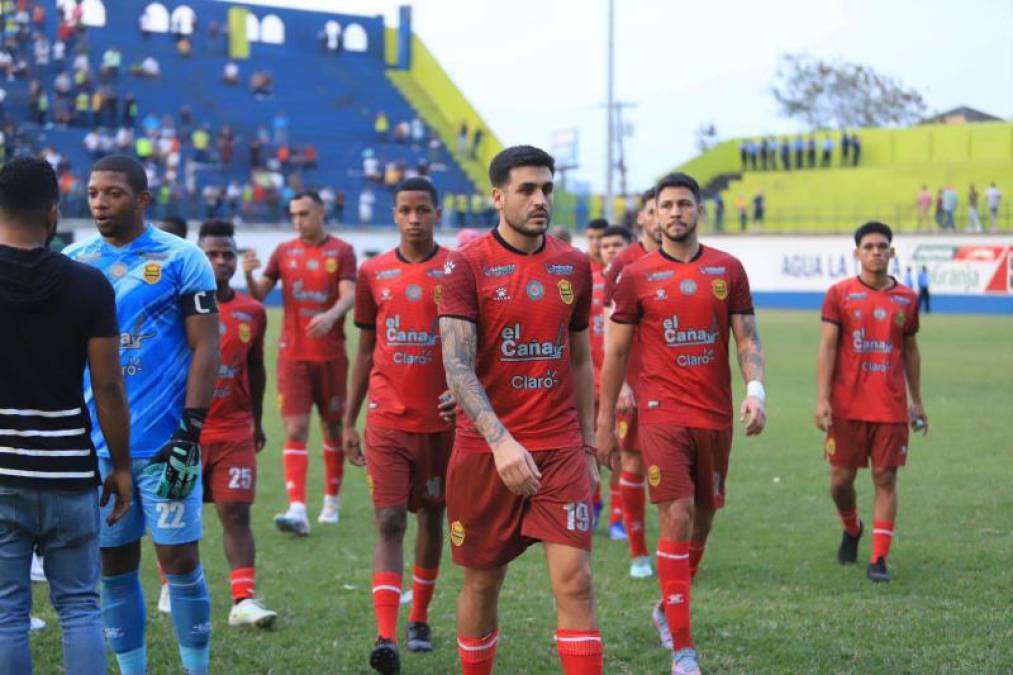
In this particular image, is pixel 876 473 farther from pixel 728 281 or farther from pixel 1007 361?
pixel 1007 361

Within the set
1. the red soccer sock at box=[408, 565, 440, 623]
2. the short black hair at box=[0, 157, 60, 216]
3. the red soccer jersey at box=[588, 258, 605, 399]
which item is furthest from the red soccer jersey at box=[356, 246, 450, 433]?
the red soccer jersey at box=[588, 258, 605, 399]

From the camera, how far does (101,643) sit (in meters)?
4.79

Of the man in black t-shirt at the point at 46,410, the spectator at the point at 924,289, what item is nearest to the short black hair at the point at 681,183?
the man in black t-shirt at the point at 46,410

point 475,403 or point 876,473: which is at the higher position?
point 475,403

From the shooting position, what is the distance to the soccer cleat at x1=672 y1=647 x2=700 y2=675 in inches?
247

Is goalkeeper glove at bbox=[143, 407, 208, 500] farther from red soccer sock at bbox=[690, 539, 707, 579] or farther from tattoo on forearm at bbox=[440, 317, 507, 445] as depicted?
red soccer sock at bbox=[690, 539, 707, 579]

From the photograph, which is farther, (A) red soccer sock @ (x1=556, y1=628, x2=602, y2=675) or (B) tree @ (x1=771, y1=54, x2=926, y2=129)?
(B) tree @ (x1=771, y1=54, x2=926, y2=129)

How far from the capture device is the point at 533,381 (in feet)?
17.9

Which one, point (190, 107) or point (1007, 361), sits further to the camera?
point (190, 107)

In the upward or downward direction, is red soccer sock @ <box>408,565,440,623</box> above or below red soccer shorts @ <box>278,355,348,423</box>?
below

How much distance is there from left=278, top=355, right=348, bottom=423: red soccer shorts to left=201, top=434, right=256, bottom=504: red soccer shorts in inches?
135

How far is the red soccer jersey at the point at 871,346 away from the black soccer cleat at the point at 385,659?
387cm

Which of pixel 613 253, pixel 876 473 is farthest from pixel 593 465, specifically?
pixel 613 253

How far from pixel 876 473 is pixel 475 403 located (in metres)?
4.45
